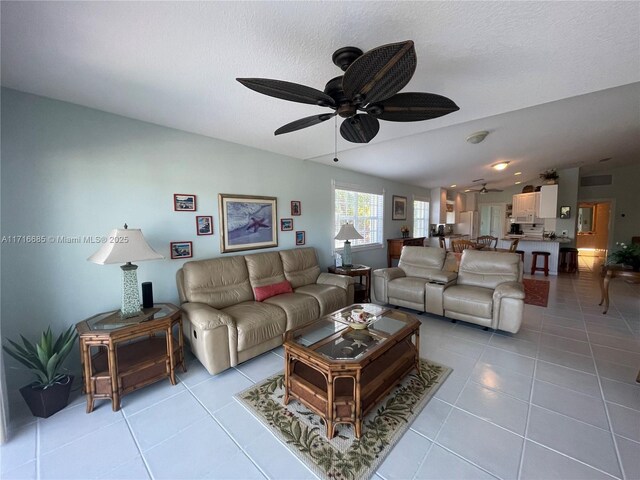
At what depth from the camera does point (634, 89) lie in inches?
102

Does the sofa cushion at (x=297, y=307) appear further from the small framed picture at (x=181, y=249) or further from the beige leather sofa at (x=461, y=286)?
the beige leather sofa at (x=461, y=286)

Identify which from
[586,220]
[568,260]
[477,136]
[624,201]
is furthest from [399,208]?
[586,220]

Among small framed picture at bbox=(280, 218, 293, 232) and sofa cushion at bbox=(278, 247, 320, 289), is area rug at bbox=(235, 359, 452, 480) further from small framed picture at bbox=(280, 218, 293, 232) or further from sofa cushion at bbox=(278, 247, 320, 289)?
small framed picture at bbox=(280, 218, 293, 232)

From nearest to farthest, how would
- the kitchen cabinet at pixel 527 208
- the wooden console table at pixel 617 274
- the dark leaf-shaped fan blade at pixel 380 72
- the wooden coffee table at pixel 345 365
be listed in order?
the dark leaf-shaped fan blade at pixel 380 72 < the wooden coffee table at pixel 345 365 < the wooden console table at pixel 617 274 < the kitchen cabinet at pixel 527 208

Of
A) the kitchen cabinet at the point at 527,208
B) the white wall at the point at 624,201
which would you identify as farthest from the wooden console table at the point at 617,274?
the white wall at the point at 624,201

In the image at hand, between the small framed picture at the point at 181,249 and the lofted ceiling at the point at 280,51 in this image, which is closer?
the lofted ceiling at the point at 280,51

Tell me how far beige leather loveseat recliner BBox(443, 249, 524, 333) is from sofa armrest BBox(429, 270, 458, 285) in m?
0.08

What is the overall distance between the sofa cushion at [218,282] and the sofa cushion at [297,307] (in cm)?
38

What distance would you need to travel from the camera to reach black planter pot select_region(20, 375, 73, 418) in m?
1.75

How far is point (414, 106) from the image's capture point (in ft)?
4.84

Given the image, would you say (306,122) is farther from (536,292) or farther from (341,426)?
(536,292)

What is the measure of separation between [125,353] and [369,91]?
2.75 metres

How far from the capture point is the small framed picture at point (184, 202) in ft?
8.99

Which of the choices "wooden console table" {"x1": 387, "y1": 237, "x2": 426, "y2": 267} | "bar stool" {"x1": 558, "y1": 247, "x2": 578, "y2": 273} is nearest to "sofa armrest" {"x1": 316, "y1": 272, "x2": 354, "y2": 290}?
Result: "wooden console table" {"x1": 387, "y1": 237, "x2": 426, "y2": 267}
